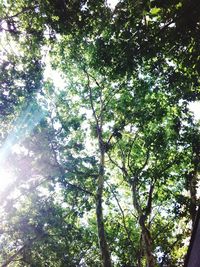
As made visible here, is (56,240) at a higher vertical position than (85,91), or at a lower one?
lower

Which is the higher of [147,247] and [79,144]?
[79,144]

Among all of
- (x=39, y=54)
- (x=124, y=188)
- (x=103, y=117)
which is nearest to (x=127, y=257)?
(x=124, y=188)

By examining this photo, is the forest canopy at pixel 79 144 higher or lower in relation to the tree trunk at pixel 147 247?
higher

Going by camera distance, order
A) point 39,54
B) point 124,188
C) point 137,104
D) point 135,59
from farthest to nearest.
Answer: point 124,188 < point 137,104 < point 39,54 < point 135,59

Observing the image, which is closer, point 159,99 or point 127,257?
point 159,99

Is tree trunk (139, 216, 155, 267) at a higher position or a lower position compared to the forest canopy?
lower

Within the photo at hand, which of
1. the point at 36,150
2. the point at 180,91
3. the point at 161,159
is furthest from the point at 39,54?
the point at 161,159

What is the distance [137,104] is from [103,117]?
2.80 m

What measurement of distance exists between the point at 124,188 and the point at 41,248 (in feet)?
25.4

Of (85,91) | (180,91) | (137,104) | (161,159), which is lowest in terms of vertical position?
(180,91)

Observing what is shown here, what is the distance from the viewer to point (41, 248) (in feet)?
69.3

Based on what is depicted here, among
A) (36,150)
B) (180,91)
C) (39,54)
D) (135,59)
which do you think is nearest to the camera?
(135,59)

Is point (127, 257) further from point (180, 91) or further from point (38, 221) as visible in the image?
point (180, 91)

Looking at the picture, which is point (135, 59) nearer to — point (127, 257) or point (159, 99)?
point (159, 99)
